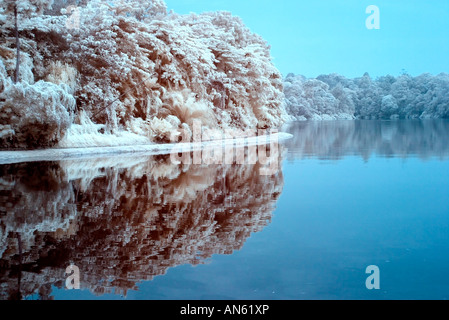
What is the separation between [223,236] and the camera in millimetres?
6793

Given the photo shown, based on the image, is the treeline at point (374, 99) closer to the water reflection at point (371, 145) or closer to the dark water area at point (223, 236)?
the water reflection at point (371, 145)

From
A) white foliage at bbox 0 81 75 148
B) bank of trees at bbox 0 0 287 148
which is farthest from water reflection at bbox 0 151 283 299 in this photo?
bank of trees at bbox 0 0 287 148

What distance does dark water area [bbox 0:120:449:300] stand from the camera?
191 inches

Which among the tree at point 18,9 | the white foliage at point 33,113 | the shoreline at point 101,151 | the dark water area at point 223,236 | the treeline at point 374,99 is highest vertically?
the treeline at point 374,99

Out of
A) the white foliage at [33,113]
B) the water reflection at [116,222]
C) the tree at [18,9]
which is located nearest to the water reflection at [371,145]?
the water reflection at [116,222]

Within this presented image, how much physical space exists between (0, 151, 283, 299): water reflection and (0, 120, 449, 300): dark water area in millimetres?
21

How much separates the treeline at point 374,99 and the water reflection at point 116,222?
82.3m

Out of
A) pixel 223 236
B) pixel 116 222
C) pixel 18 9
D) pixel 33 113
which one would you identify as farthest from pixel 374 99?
pixel 223 236

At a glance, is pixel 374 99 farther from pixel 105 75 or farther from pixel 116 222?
pixel 116 222

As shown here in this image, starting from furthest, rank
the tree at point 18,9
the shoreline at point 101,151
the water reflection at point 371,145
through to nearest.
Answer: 1. the water reflection at point 371,145
2. the tree at point 18,9
3. the shoreline at point 101,151

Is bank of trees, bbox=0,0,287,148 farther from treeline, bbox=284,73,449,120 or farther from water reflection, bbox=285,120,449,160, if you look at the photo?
treeline, bbox=284,73,449,120

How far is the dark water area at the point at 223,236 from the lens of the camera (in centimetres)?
485

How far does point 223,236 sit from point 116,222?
1729mm
